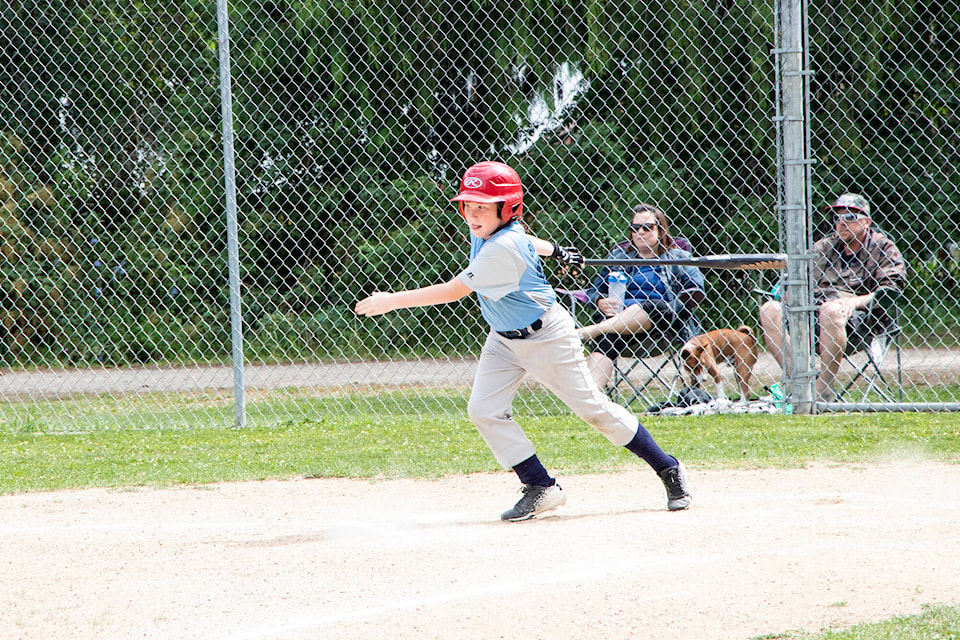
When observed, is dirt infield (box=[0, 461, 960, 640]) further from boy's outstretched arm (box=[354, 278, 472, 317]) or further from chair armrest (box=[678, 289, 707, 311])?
chair armrest (box=[678, 289, 707, 311])

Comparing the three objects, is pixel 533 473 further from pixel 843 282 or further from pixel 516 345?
pixel 843 282

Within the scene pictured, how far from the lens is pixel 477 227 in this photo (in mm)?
4289

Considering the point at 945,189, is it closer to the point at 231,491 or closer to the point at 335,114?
the point at 335,114

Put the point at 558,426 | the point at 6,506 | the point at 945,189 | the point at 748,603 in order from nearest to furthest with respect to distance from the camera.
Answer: the point at 748,603
the point at 6,506
the point at 558,426
the point at 945,189

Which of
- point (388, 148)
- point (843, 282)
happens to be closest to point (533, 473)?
point (843, 282)

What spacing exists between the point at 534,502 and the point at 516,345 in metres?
0.63

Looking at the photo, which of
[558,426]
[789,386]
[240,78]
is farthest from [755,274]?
[240,78]

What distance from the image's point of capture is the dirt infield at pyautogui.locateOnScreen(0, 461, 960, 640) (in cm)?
292

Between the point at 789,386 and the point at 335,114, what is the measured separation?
5264 mm

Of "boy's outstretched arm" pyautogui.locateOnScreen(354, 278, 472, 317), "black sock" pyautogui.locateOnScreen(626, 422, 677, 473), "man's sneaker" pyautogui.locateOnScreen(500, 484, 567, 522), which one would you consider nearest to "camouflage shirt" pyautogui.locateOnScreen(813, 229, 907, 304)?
"black sock" pyautogui.locateOnScreen(626, 422, 677, 473)

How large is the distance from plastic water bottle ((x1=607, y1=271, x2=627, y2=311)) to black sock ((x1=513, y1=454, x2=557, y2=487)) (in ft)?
9.90

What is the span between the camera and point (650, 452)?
4.36 meters

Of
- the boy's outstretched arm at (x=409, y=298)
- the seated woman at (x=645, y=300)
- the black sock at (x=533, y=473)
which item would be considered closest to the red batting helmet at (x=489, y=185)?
the boy's outstretched arm at (x=409, y=298)

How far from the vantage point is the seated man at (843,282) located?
22.5 feet
